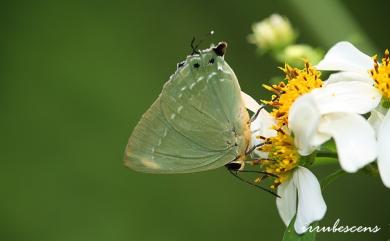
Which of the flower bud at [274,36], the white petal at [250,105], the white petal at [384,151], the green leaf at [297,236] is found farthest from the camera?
the flower bud at [274,36]

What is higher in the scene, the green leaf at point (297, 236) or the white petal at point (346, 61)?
the white petal at point (346, 61)

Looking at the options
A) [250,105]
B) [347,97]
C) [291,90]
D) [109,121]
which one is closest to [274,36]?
[250,105]

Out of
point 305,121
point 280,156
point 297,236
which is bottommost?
point 297,236

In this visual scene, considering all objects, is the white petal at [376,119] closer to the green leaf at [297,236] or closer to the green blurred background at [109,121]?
the green leaf at [297,236]

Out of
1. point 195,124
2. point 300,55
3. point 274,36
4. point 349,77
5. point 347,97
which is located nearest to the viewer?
point 347,97

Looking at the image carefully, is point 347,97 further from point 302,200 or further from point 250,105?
point 250,105

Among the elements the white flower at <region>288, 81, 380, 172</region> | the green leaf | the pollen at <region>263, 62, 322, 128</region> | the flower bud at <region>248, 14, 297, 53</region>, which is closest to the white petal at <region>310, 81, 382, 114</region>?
the white flower at <region>288, 81, 380, 172</region>

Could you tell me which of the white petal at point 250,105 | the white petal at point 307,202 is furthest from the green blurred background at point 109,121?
the white petal at point 307,202

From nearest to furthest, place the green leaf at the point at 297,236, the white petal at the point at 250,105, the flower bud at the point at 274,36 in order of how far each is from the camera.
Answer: the green leaf at the point at 297,236 → the white petal at the point at 250,105 → the flower bud at the point at 274,36
